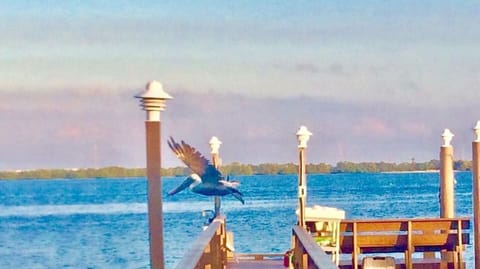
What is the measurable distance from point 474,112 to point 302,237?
76.1ft

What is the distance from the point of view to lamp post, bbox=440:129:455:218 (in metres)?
9.53

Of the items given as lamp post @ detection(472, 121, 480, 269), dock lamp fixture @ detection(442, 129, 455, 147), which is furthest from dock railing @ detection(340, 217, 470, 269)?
dock lamp fixture @ detection(442, 129, 455, 147)

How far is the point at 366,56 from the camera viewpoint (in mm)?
38844

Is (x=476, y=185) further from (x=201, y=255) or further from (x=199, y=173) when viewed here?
(x=201, y=255)

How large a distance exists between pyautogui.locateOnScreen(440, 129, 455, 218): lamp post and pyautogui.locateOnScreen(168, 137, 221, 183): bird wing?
2569 millimetres

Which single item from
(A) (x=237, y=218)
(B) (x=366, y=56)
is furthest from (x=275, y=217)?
(B) (x=366, y=56)

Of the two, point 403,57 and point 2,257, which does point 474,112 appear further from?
point 2,257

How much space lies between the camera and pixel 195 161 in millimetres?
8781

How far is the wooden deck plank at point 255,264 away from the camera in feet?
31.3

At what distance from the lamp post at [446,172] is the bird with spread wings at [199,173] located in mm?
2506

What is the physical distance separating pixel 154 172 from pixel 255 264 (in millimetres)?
5685

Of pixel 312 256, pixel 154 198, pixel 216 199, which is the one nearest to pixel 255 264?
pixel 216 199

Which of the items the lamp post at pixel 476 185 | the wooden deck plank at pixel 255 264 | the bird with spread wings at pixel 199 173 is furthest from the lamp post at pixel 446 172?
the bird with spread wings at pixel 199 173

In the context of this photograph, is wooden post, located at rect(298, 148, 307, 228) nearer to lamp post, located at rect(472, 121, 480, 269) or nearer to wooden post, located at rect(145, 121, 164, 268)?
lamp post, located at rect(472, 121, 480, 269)
